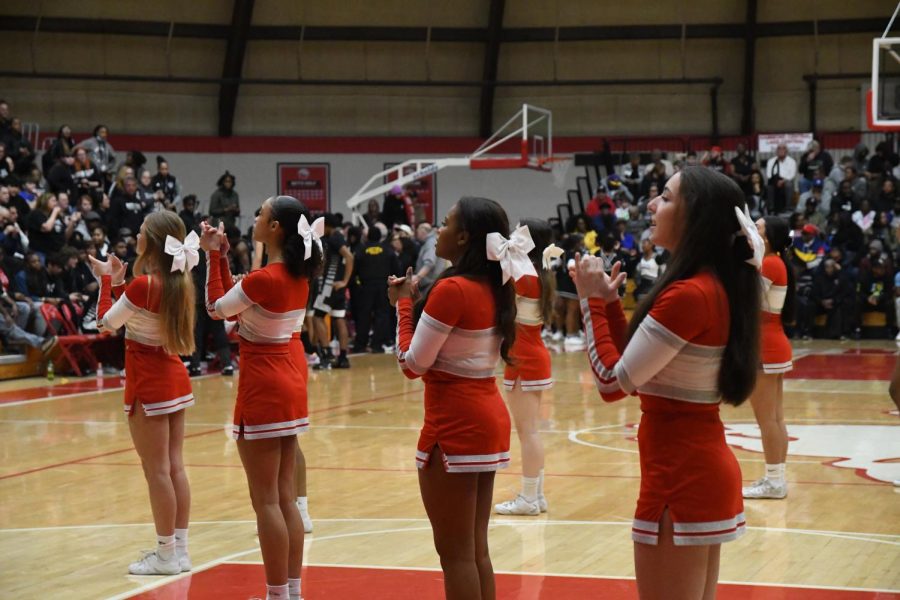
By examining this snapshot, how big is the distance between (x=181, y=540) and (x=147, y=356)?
91 cm

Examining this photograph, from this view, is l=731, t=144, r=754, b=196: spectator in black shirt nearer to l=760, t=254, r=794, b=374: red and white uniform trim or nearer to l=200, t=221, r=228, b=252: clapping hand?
l=760, t=254, r=794, b=374: red and white uniform trim

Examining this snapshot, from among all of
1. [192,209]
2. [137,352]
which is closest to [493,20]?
[192,209]

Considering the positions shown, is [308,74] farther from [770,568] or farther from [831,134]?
[770,568]

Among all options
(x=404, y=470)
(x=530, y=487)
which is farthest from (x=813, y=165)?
(x=530, y=487)

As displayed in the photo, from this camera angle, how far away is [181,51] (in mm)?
25656

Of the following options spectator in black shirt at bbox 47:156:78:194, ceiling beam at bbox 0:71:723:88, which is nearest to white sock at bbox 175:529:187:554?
spectator in black shirt at bbox 47:156:78:194

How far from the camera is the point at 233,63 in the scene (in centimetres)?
2542

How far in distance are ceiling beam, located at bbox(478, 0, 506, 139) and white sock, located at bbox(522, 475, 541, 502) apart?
19.8 meters

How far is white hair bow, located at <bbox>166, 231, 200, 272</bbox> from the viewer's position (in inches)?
221

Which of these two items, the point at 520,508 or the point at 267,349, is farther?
the point at 520,508

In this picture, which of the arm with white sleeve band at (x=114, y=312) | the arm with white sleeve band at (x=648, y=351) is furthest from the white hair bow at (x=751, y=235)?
→ the arm with white sleeve band at (x=114, y=312)

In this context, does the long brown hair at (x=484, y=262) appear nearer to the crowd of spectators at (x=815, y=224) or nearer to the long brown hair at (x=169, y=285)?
the long brown hair at (x=169, y=285)

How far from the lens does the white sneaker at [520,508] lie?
7180mm

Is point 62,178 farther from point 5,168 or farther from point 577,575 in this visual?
point 577,575
